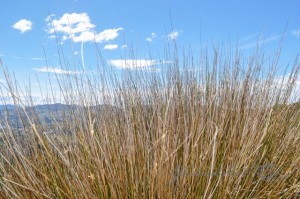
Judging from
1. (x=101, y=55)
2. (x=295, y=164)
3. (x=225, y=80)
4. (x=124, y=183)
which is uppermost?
(x=101, y=55)

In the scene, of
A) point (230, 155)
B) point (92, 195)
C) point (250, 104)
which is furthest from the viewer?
point (250, 104)

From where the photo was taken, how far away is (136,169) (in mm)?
1613

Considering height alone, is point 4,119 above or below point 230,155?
above

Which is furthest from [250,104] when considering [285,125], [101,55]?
[101,55]

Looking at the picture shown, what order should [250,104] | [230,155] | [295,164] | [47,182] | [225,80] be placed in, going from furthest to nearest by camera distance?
1. [225,80]
2. [250,104]
3. [295,164]
4. [230,155]
5. [47,182]

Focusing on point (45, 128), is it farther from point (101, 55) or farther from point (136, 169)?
point (136, 169)

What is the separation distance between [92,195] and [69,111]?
0.82 metres

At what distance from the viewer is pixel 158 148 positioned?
5.43ft

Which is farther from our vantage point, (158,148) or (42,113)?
(42,113)

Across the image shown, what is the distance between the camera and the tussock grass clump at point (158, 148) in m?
1.60

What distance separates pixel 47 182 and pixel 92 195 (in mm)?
340

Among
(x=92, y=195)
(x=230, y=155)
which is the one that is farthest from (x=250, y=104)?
(x=92, y=195)

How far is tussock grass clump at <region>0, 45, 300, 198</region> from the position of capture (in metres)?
1.60

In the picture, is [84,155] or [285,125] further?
[285,125]
